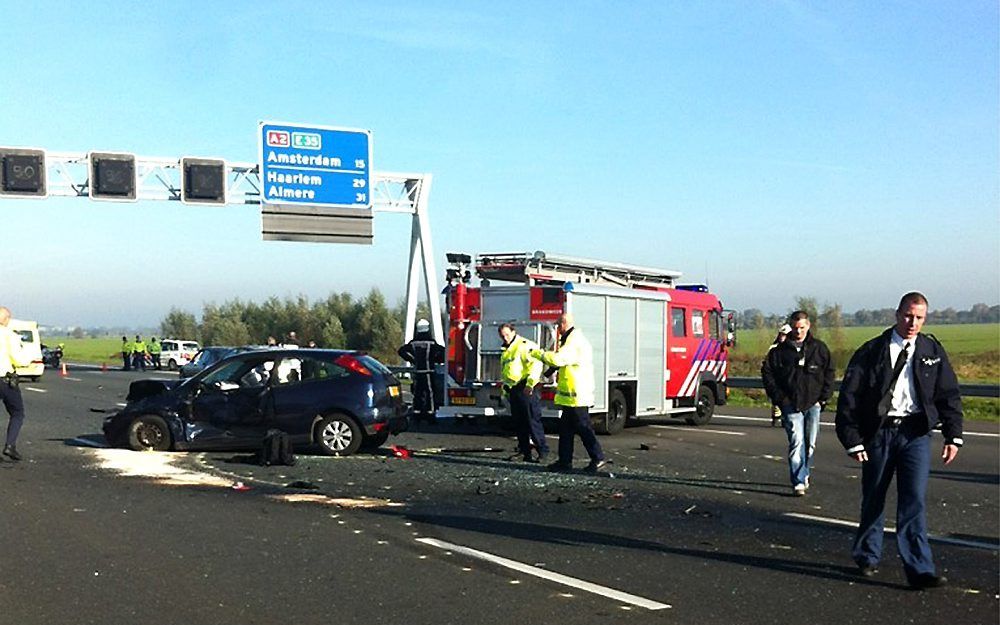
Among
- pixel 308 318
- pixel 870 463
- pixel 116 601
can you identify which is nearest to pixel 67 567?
pixel 116 601

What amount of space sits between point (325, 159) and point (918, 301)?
24599mm

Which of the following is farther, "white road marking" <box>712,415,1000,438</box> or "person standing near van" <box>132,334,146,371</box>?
"person standing near van" <box>132,334,146,371</box>

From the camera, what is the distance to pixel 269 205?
29.5m

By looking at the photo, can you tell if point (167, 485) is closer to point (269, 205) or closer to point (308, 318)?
point (269, 205)

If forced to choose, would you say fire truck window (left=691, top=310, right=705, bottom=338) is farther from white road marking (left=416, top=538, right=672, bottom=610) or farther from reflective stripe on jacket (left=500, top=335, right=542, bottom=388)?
white road marking (left=416, top=538, right=672, bottom=610)

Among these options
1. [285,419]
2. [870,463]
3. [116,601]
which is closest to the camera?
[116,601]

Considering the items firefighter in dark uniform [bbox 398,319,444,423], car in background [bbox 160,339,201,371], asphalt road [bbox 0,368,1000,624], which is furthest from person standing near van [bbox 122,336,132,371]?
asphalt road [bbox 0,368,1000,624]

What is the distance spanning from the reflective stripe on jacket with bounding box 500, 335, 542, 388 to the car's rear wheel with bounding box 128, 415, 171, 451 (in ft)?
14.7

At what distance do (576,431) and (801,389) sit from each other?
268 cm

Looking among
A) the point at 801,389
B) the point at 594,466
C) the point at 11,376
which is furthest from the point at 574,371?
the point at 11,376

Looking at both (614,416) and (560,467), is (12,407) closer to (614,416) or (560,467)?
(560,467)

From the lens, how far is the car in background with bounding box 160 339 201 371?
185ft

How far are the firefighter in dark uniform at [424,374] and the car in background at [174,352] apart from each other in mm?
39946

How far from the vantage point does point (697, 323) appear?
63.8ft
